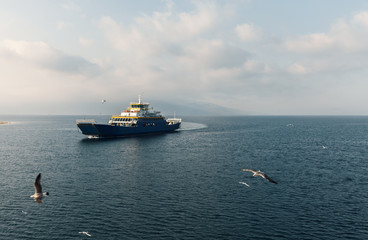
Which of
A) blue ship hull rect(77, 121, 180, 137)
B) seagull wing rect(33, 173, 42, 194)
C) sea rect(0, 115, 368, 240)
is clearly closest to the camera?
sea rect(0, 115, 368, 240)

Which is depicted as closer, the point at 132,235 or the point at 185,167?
the point at 132,235

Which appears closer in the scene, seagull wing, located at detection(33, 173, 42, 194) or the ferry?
seagull wing, located at detection(33, 173, 42, 194)

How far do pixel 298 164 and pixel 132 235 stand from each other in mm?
40189

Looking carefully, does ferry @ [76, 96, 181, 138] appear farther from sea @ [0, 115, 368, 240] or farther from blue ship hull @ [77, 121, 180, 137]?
sea @ [0, 115, 368, 240]

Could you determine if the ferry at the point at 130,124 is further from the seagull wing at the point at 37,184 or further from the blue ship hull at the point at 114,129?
the seagull wing at the point at 37,184

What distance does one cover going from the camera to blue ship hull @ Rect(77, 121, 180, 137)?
8801 centimetres

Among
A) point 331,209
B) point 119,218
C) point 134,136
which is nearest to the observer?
point 119,218

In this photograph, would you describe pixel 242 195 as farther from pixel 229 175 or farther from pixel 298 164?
pixel 298 164

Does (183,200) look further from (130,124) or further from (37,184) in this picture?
(130,124)

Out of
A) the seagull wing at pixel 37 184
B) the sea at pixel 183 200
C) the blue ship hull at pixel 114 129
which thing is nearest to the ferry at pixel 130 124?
the blue ship hull at pixel 114 129

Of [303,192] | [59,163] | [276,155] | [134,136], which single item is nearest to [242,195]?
[303,192]

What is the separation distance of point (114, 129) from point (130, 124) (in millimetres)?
10449

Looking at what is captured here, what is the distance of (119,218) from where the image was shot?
2570 cm

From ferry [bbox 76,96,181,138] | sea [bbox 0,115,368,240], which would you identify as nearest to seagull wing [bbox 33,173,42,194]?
sea [bbox 0,115,368,240]
